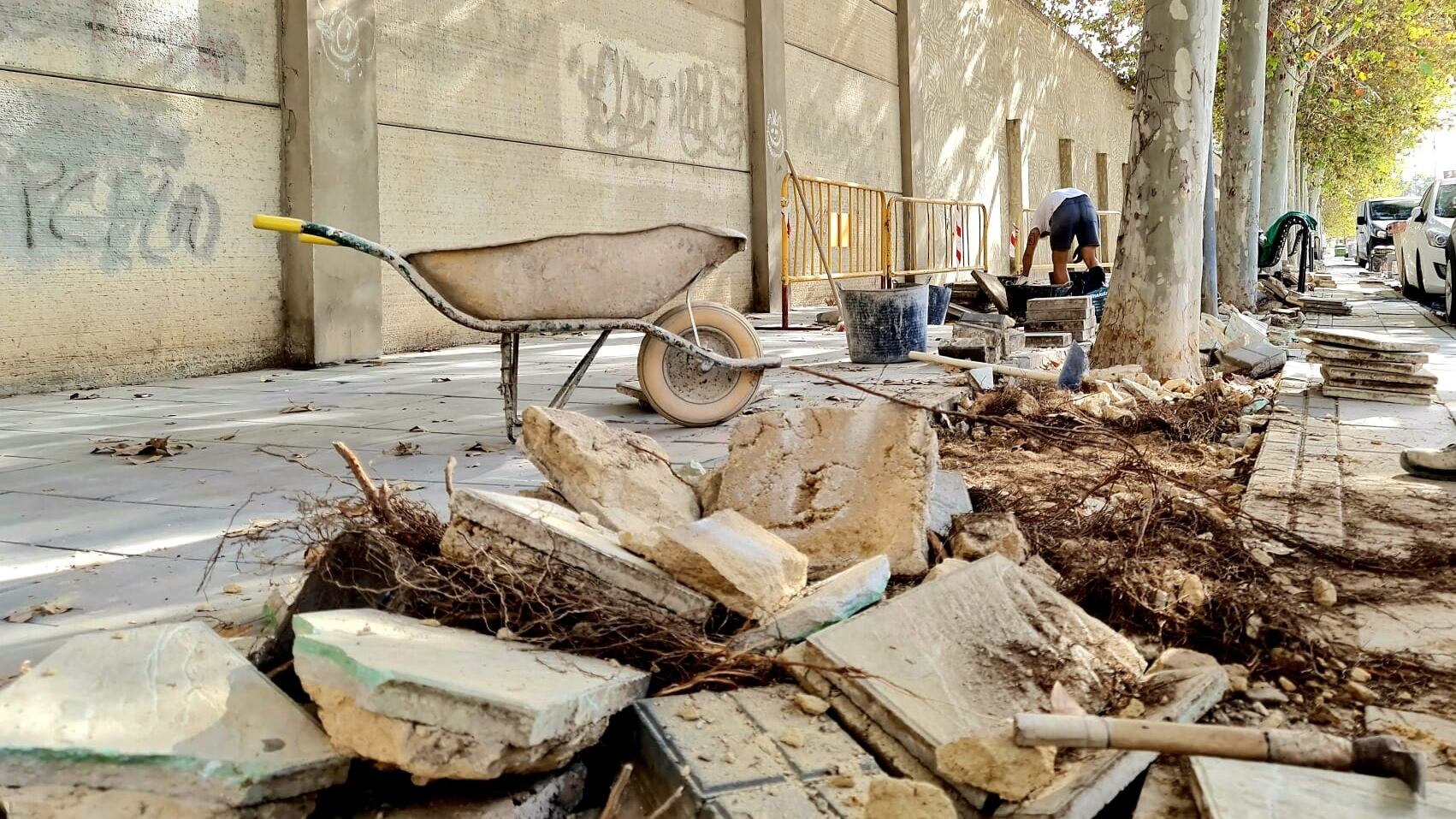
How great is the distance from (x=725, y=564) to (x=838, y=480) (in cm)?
72

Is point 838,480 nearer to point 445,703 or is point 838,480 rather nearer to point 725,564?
point 725,564

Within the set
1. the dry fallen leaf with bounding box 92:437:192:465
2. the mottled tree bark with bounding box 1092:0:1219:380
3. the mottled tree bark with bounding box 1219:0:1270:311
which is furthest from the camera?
the mottled tree bark with bounding box 1219:0:1270:311

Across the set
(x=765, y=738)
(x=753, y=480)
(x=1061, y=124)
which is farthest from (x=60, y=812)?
(x=1061, y=124)

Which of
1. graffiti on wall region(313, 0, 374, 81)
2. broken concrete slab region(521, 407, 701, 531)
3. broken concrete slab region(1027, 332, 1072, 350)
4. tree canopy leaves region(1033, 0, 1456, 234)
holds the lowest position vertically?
broken concrete slab region(521, 407, 701, 531)

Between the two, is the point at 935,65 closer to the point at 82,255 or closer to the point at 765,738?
the point at 82,255

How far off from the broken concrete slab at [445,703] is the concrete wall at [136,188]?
5110 millimetres

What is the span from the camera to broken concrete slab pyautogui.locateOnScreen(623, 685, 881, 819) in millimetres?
1623

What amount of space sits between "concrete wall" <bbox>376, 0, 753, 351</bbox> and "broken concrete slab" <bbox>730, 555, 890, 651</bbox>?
4.38 metres

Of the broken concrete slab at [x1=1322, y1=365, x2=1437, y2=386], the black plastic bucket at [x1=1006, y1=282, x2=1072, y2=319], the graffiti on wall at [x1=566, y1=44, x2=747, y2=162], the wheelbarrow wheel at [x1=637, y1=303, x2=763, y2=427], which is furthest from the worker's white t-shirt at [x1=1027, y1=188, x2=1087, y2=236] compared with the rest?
the wheelbarrow wheel at [x1=637, y1=303, x2=763, y2=427]

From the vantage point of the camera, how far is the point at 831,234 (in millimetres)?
13227

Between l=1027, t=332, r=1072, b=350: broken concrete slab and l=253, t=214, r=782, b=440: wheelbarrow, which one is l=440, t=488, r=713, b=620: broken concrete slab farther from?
l=1027, t=332, r=1072, b=350: broken concrete slab

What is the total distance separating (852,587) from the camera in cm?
229

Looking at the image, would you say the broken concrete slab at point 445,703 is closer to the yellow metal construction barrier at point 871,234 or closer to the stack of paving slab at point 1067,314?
the yellow metal construction barrier at point 871,234

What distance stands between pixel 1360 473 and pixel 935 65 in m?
15.5
